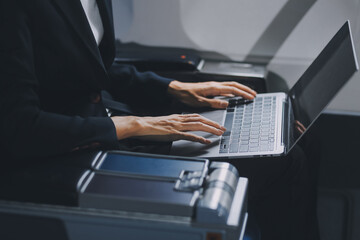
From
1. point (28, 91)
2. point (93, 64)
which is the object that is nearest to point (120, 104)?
point (93, 64)

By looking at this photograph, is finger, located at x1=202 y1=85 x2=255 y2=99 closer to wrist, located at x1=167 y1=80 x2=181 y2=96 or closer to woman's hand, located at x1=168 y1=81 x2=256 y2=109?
woman's hand, located at x1=168 y1=81 x2=256 y2=109

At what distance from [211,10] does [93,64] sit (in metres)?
0.77

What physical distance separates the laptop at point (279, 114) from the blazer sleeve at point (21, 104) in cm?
35

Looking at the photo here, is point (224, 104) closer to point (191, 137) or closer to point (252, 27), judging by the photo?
point (191, 137)

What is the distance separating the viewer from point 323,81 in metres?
1.28

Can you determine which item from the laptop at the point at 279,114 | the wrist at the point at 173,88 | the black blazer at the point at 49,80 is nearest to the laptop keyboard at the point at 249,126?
the laptop at the point at 279,114

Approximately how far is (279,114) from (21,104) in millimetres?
763

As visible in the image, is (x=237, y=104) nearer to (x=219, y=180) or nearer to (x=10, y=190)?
(x=219, y=180)

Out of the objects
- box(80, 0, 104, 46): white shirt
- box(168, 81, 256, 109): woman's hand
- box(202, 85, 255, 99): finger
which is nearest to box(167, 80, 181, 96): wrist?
box(168, 81, 256, 109): woman's hand

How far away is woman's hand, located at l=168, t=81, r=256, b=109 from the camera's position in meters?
1.53

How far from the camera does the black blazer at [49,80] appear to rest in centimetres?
98

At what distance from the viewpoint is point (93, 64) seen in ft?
4.00

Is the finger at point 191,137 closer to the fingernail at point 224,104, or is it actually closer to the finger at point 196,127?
the finger at point 196,127

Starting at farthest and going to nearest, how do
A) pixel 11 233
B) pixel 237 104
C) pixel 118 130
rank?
pixel 237 104 → pixel 118 130 → pixel 11 233
